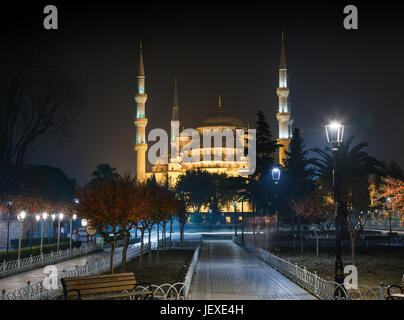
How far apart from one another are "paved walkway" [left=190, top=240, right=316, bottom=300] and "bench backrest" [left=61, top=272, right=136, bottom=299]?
2.61 m

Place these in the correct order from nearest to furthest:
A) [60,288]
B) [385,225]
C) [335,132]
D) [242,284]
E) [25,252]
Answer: [335,132], [60,288], [242,284], [25,252], [385,225]

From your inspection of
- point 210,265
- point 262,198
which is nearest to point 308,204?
point 210,265

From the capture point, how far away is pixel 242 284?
1568 centimetres

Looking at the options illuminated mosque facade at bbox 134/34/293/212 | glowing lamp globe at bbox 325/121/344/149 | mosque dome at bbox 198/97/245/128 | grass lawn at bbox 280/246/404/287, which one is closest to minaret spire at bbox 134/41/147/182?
illuminated mosque facade at bbox 134/34/293/212

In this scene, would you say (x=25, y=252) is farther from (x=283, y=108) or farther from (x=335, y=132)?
(x=283, y=108)

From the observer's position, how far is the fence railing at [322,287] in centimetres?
1102

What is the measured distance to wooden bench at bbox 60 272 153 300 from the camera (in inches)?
399

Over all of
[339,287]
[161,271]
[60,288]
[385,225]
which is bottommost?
[161,271]

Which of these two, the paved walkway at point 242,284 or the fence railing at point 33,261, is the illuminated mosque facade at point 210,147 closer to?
the fence railing at point 33,261

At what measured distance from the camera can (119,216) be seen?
1772cm

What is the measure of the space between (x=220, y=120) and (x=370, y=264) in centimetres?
8119

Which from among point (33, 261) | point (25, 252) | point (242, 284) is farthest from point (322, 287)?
point (25, 252)

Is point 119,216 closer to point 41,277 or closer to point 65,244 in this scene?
point 41,277

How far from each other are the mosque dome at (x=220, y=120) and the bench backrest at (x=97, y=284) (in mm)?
90187
